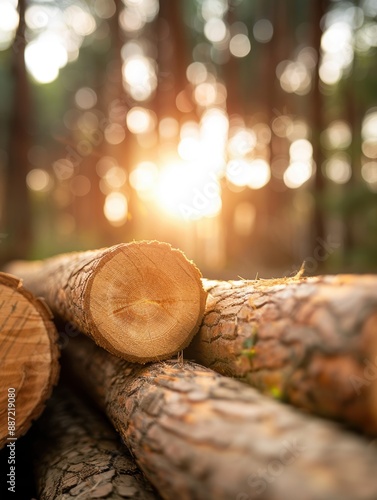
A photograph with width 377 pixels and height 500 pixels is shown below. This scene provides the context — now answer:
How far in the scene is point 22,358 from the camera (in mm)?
2270

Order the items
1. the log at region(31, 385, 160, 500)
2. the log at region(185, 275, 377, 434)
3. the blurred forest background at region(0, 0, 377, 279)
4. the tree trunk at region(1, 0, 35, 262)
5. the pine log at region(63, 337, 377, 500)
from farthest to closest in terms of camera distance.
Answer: the blurred forest background at region(0, 0, 377, 279) < the tree trunk at region(1, 0, 35, 262) < the log at region(31, 385, 160, 500) < the log at region(185, 275, 377, 434) < the pine log at region(63, 337, 377, 500)

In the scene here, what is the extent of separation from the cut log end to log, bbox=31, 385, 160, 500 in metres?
0.57

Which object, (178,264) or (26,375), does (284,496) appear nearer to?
(178,264)

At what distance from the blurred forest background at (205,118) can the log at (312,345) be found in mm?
6875

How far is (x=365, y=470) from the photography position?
1152 mm

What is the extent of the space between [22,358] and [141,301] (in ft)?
2.41

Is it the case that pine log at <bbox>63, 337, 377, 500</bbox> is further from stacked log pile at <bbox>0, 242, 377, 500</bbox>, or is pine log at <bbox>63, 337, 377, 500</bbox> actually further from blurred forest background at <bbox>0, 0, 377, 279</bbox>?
blurred forest background at <bbox>0, 0, 377, 279</bbox>

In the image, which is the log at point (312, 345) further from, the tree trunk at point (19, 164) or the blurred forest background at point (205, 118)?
the tree trunk at point (19, 164)

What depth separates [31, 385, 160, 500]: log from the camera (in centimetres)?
198

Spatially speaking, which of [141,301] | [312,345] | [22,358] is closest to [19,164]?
[22,358]

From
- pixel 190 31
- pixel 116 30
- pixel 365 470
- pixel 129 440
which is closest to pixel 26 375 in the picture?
pixel 129 440

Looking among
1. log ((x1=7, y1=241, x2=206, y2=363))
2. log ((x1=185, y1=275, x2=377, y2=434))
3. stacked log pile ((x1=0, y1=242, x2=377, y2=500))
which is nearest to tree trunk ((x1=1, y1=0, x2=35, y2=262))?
stacked log pile ((x1=0, y1=242, x2=377, y2=500))

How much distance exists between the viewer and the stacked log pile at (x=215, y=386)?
1.27 metres

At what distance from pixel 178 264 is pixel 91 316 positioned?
0.52 meters
